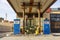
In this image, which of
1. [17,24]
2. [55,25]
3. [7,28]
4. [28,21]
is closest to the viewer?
[17,24]

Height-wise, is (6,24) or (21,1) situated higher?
(21,1)

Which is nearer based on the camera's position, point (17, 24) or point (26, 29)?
point (17, 24)

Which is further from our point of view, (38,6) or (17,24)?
(38,6)

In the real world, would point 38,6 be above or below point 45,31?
above

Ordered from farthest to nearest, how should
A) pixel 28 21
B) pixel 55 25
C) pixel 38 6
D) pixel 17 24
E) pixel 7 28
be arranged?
pixel 7 28 < pixel 55 25 < pixel 28 21 < pixel 38 6 < pixel 17 24

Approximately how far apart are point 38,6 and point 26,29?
9.13ft

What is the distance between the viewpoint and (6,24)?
141ft

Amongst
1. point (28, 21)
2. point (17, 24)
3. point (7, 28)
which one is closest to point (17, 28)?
point (17, 24)

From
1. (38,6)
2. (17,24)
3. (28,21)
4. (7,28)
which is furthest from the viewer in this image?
(7,28)

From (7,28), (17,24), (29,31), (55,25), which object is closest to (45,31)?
(29,31)

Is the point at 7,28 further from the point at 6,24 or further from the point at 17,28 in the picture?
the point at 17,28

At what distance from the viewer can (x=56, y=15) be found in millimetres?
36188

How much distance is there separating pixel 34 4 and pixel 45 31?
3718 millimetres

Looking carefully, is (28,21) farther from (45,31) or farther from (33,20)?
(45,31)
